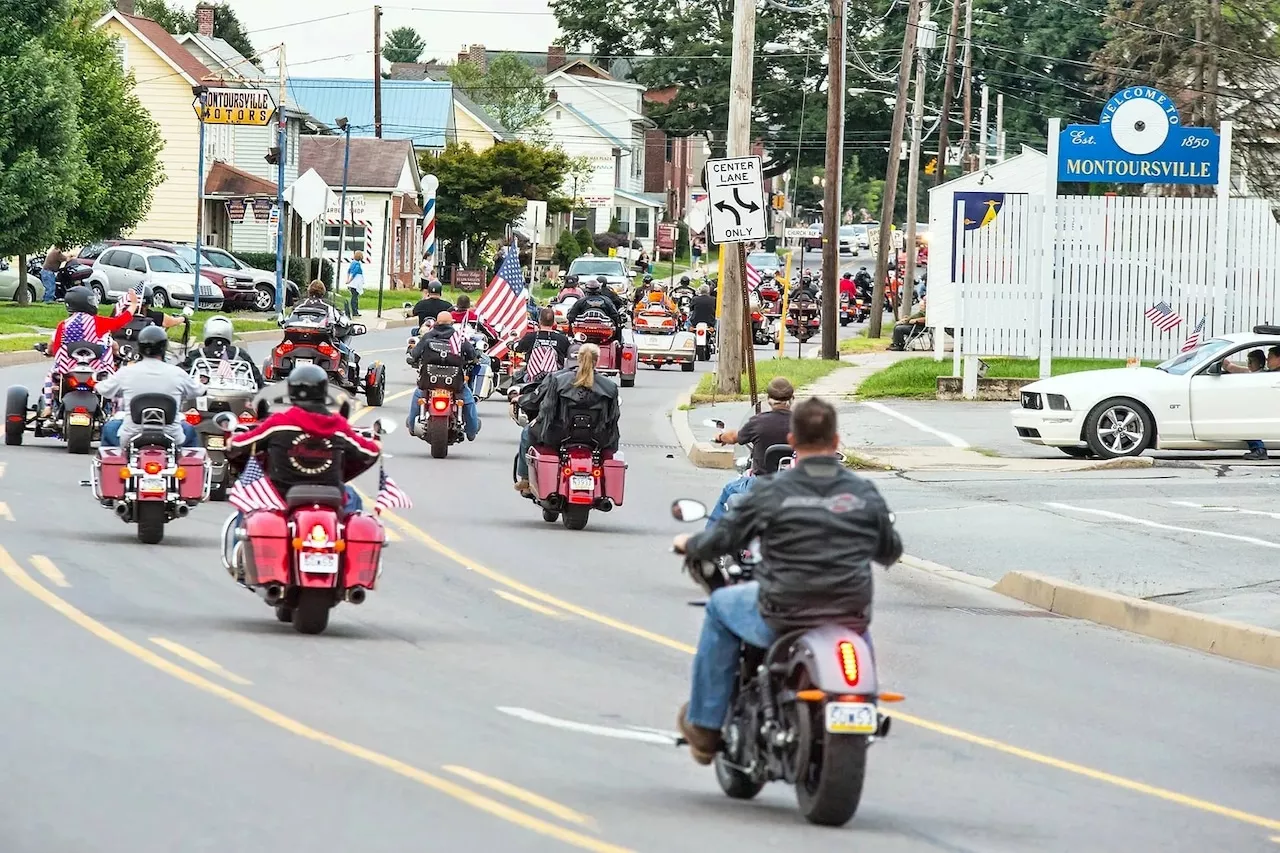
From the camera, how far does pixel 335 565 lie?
1188cm

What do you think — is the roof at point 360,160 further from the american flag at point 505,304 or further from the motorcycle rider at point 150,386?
the motorcycle rider at point 150,386

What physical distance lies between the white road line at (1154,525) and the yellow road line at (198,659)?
9.70 metres

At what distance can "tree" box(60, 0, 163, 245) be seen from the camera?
200 ft

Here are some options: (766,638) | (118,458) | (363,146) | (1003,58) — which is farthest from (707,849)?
(1003,58)

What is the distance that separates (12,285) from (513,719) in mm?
47525

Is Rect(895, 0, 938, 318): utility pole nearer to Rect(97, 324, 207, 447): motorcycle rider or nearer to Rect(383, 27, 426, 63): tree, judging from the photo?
Rect(97, 324, 207, 447): motorcycle rider

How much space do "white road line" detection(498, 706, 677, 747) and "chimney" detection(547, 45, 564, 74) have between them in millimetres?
120109

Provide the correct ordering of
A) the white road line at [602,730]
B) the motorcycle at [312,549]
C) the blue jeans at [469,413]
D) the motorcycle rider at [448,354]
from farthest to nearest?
the blue jeans at [469,413]
the motorcycle rider at [448,354]
the motorcycle at [312,549]
the white road line at [602,730]

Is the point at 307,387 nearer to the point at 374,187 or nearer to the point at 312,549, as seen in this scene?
the point at 312,549

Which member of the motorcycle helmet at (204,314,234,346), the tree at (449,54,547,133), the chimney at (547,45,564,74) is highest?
the chimney at (547,45,564,74)

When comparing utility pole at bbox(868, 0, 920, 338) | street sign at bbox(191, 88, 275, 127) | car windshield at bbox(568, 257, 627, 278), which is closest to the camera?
utility pole at bbox(868, 0, 920, 338)

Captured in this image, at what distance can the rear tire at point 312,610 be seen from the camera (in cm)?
1210

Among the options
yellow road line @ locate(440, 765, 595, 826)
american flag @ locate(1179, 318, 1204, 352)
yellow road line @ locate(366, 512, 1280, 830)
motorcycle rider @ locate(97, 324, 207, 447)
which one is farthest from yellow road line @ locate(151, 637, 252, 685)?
american flag @ locate(1179, 318, 1204, 352)

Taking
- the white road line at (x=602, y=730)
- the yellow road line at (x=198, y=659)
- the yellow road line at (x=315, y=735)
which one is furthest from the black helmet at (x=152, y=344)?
the white road line at (x=602, y=730)
